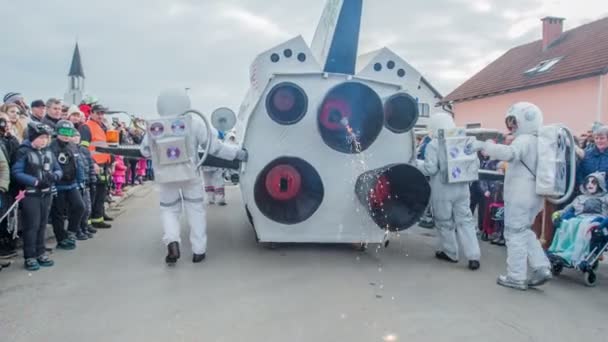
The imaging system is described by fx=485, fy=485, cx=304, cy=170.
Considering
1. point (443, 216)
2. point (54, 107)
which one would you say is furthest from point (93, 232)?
point (443, 216)

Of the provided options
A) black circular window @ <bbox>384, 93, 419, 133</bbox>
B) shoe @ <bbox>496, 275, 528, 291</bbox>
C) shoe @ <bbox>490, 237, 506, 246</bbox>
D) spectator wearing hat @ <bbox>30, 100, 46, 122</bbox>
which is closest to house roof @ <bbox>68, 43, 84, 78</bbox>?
spectator wearing hat @ <bbox>30, 100, 46, 122</bbox>

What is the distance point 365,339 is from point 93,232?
15.3 ft

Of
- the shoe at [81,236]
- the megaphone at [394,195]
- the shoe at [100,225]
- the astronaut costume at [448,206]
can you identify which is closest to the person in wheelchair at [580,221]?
the astronaut costume at [448,206]

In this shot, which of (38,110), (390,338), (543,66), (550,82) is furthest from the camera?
(543,66)

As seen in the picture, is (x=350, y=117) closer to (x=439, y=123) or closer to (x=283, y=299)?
(x=439, y=123)

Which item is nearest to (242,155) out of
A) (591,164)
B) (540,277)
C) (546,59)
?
(540,277)

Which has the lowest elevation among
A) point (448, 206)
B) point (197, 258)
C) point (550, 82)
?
point (197, 258)

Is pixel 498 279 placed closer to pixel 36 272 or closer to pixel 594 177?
pixel 594 177

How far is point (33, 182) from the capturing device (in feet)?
15.4

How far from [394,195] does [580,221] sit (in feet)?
6.15

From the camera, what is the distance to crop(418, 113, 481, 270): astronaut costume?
5.41 m

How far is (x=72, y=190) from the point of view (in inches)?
226

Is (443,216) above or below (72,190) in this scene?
below

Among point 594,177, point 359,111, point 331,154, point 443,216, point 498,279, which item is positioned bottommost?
point 498,279
